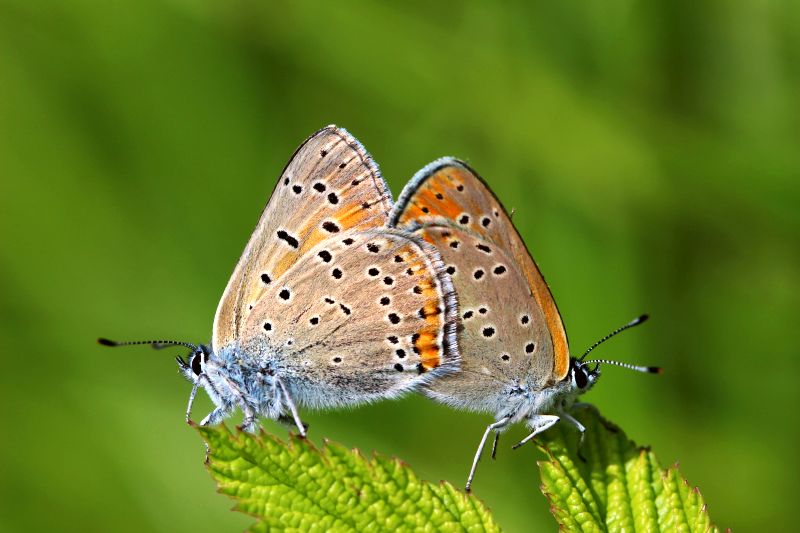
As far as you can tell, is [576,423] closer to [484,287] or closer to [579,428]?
[579,428]

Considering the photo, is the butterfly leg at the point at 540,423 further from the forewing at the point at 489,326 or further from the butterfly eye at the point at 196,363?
the butterfly eye at the point at 196,363

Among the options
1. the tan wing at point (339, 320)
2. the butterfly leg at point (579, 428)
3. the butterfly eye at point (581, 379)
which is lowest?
the butterfly leg at point (579, 428)

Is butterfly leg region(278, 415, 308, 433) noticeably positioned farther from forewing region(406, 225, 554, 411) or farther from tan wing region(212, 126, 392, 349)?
forewing region(406, 225, 554, 411)

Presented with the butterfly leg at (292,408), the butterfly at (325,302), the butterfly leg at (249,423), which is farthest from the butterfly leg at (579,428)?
the butterfly leg at (249,423)

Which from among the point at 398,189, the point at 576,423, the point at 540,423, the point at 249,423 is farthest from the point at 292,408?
the point at 398,189

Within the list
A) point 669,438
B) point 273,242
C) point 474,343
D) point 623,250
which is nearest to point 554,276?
point 623,250

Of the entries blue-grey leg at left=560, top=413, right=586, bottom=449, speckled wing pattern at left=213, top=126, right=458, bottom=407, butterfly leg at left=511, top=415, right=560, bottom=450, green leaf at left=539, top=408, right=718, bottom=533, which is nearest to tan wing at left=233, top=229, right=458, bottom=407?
speckled wing pattern at left=213, top=126, right=458, bottom=407
